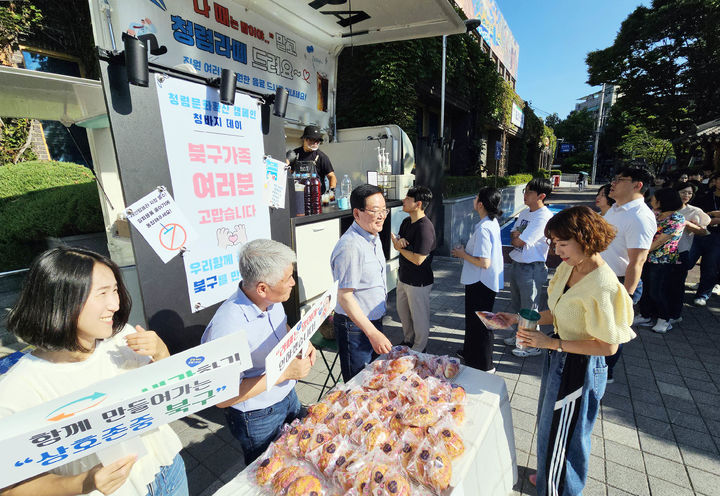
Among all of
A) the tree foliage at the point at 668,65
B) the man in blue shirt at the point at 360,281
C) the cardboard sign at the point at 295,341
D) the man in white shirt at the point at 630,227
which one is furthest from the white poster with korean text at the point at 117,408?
the tree foliage at the point at 668,65

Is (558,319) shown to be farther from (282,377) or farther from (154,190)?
(154,190)

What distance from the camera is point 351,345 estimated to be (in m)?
2.62

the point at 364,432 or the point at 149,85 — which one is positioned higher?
the point at 149,85

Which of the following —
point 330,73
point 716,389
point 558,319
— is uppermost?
point 330,73

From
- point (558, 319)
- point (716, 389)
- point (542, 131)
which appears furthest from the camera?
point (542, 131)

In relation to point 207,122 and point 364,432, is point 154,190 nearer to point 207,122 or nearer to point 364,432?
point 207,122

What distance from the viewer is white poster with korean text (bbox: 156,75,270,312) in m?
2.36

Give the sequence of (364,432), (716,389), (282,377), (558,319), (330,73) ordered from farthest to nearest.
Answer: (330,73)
(716,389)
(558,319)
(282,377)
(364,432)

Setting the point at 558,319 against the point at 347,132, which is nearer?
the point at 558,319

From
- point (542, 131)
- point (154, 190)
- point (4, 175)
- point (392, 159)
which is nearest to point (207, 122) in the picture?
point (154, 190)

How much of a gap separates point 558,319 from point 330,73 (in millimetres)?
5876

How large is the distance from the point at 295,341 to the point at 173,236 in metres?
1.44

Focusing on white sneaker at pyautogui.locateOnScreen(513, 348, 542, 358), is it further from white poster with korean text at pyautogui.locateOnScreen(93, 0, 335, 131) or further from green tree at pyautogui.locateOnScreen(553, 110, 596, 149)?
green tree at pyautogui.locateOnScreen(553, 110, 596, 149)

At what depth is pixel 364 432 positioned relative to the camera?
156 cm
